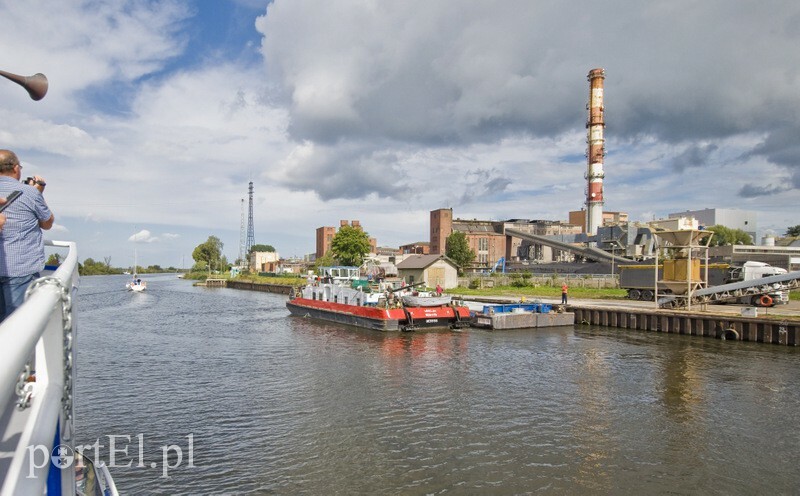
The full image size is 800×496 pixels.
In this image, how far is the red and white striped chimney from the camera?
89375 millimetres

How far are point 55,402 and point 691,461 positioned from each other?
13616mm

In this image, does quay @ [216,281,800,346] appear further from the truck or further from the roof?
the roof

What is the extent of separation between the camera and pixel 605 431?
14.3 m

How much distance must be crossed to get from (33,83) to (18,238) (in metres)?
1.34

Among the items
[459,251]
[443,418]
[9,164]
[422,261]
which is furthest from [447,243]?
[9,164]

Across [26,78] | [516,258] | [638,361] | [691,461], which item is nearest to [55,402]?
[26,78]

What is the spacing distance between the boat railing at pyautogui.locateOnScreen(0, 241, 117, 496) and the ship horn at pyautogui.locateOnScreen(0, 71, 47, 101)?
4.16ft

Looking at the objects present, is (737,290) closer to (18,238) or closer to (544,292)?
(544,292)

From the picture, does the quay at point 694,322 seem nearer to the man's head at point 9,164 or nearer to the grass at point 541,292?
the grass at point 541,292

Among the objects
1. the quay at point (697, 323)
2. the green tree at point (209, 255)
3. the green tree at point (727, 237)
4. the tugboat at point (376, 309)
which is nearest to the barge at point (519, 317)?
the tugboat at point (376, 309)

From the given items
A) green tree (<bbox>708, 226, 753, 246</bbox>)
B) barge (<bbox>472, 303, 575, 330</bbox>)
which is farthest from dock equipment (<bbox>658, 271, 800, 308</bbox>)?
green tree (<bbox>708, 226, 753, 246</bbox>)

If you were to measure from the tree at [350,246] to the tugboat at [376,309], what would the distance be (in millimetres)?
42003

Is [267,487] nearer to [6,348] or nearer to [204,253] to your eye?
[6,348]

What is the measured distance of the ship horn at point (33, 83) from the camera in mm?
3463
